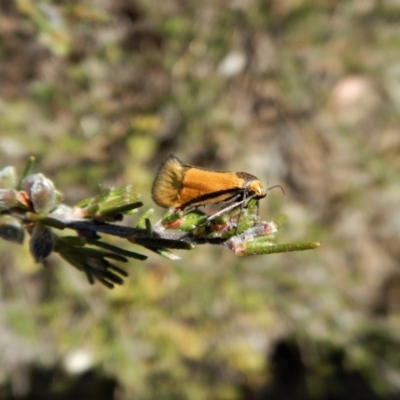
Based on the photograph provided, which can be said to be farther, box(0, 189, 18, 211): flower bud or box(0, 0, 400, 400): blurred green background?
box(0, 0, 400, 400): blurred green background

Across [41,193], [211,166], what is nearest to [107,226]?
[41,193]

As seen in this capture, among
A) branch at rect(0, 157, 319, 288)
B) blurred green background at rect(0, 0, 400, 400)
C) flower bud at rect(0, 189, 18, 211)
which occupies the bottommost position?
branch at rect(0, 157, 319, 288)

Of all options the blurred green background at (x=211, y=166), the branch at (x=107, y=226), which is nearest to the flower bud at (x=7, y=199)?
the branch at (x=107, y=226)

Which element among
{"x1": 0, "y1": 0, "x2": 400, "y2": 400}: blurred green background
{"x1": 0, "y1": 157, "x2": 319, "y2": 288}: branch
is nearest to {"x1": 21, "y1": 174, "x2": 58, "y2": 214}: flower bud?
{"x1": 0, "y1": 157, "x2": 319, "y2": 288}: branch

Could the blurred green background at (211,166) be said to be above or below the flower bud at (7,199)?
above

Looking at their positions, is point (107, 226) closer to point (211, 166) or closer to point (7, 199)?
point (7, 199)

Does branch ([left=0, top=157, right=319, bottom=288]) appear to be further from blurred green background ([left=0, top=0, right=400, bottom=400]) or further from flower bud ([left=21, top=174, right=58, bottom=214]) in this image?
blurred green background ([left=0, top=0, right=400, bottom=400])

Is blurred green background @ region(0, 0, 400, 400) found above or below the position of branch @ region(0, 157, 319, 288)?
above

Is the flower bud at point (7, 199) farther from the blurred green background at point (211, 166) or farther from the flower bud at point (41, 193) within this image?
the blurred green background at point (211, 166)
